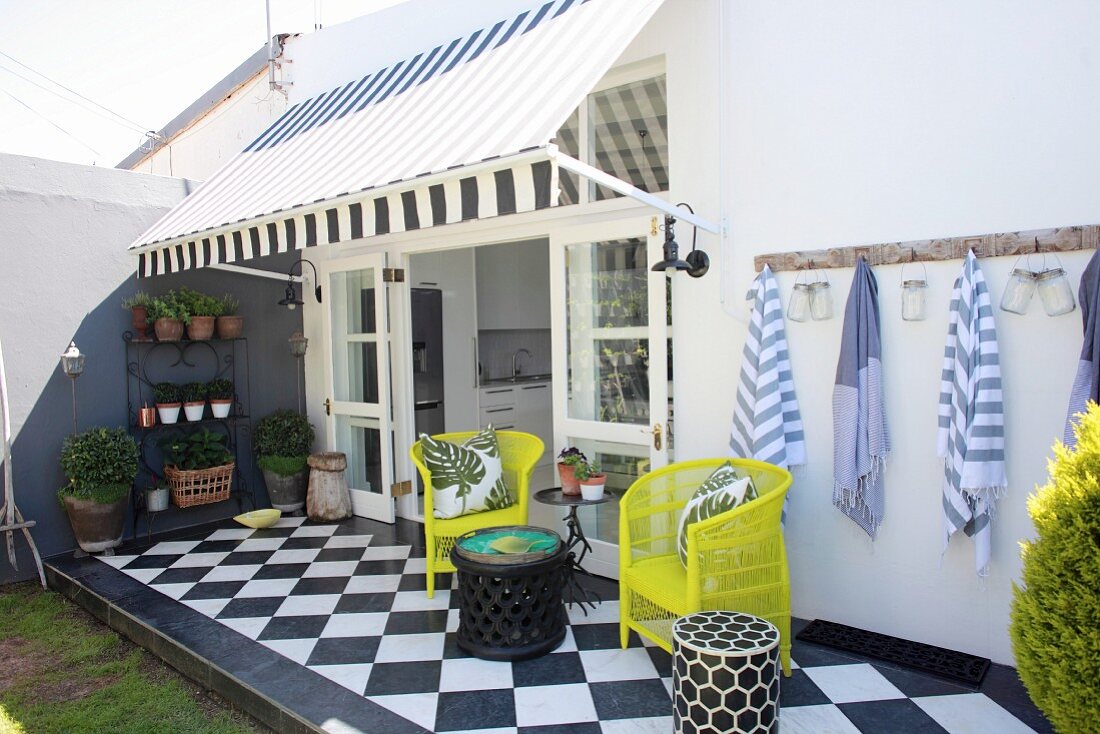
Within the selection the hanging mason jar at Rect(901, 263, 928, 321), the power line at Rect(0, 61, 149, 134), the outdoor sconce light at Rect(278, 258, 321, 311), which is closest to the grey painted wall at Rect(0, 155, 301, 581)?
the outdoor sconce light at Rect(278, 258, 321, 311)

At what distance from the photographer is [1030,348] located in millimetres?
3346

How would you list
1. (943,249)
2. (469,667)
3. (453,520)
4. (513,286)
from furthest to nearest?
(513,286), (453,520), (469,667), (943,249)

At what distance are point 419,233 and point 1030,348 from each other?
4452 millimetres

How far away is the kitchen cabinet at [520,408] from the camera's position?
8273mm

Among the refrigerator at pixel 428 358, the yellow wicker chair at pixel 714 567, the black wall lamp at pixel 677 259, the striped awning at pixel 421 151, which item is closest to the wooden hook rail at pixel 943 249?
the black wall lamp at pixel 677 259

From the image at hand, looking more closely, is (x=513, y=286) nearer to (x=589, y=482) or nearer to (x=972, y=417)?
(x=589, y=482)

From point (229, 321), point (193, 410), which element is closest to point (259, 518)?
point (193, 410)

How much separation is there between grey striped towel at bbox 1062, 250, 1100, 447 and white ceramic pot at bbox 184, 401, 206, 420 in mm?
6097

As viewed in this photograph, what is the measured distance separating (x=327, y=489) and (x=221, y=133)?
615cm

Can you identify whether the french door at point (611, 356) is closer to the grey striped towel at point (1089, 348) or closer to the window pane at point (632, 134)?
the window pane at point (632, 134)

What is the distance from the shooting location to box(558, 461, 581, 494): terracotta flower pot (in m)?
4.48

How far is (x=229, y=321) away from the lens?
6348 millimetres

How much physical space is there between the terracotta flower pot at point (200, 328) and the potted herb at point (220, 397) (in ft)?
1.49

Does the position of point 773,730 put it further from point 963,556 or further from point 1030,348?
point 1030,348
